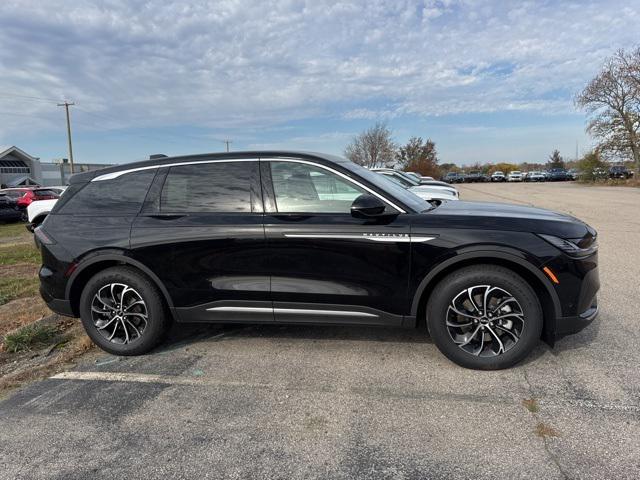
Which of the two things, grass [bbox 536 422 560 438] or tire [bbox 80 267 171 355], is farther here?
tire [bbox 80 267 171 355]

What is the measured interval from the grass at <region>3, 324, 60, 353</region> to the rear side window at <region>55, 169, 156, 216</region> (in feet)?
4.24

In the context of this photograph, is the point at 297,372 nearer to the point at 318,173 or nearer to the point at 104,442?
the point at 104,442

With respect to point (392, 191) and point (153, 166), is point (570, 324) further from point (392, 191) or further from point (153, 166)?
point (153, 166)

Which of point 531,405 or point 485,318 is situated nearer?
point 531,405

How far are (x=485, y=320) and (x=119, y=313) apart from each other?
3168 mm

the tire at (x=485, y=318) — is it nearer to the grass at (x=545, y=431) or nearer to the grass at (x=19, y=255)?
the grass at (x=545, y=431)

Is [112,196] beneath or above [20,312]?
above

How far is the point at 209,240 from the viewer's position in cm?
364

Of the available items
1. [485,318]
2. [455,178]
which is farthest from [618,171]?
[485,318]

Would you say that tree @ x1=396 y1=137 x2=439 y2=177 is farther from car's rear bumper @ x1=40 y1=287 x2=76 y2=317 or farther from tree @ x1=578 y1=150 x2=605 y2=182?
car's rear bumper @ x1=40 y1=287 x2=76 y2=317

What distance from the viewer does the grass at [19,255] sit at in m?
8.28

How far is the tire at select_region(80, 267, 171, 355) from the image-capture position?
3818 millimetres

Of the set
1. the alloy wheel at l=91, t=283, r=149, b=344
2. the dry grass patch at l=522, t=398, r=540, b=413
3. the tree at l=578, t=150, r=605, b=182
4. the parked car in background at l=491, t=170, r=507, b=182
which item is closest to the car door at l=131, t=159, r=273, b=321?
the alloy wheel at l=91, t=283, r=149, b=344

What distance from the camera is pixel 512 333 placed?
3.37 m
